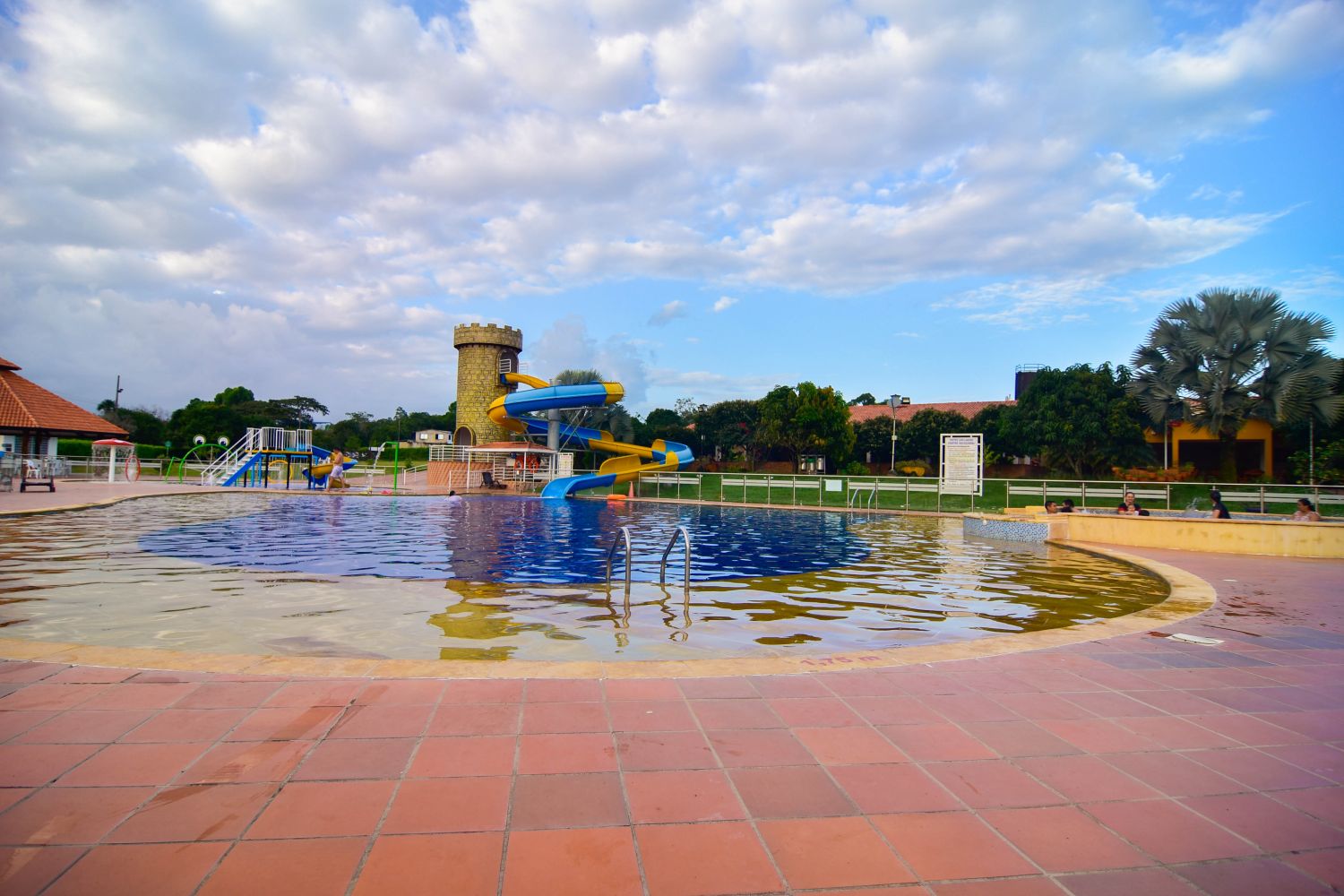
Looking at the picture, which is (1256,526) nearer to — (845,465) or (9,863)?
(9,863)

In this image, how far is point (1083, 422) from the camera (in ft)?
117

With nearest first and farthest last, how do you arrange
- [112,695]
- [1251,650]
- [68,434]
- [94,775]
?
[94,775] → [112,695] → [1251,650] → [68,434]

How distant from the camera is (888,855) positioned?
236cm

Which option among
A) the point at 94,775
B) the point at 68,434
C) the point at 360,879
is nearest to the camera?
the point at 360,879

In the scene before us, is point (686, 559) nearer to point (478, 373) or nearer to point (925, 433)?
point (478, 373)

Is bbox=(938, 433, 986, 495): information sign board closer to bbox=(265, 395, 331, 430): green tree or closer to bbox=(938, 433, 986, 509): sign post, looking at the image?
bbox=(938, 433, 986, 509): sign post

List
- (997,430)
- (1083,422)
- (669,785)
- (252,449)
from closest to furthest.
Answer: (669,785)
(252,449)
(1083,422)
(997,430)

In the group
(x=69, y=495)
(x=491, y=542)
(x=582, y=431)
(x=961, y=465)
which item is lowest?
(x=491, y=542)

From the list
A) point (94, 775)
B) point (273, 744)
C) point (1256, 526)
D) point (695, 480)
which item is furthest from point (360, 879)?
point (695, 480)

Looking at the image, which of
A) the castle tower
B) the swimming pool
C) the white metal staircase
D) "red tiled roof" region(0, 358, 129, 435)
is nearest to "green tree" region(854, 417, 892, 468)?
the castle tower

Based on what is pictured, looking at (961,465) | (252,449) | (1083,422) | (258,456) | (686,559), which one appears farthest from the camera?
(1083,422)

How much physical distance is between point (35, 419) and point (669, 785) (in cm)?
3898

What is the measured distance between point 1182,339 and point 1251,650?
29639 millimetres

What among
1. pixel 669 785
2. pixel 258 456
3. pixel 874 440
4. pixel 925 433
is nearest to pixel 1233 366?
pixel 925 433
